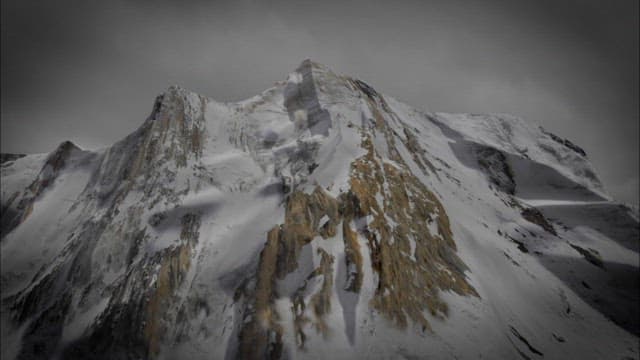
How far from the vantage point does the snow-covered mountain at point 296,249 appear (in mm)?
21906

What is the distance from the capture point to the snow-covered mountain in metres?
21.9

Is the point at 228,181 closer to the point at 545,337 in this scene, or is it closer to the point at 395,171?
the point at 395,171

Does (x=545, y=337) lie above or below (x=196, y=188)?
below

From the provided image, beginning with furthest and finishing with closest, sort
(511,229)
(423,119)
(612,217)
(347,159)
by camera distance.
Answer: (423,119), (612,217), (511,229), (347,159)

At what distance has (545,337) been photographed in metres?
24.7

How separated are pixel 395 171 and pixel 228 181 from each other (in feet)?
52.7

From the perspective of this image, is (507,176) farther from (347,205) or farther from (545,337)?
(347,205)

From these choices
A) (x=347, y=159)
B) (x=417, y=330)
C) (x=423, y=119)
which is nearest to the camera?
(x=417, y=330)

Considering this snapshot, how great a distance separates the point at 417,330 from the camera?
830 inches

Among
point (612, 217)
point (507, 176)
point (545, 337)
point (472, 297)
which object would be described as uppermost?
point (507, 176)

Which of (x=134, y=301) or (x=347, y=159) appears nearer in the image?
(x=134, y=301)

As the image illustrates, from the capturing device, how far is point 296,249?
24.8m

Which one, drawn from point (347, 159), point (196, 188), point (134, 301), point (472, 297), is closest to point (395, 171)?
point (347, 159)

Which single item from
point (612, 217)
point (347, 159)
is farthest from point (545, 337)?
point (612, 217)
